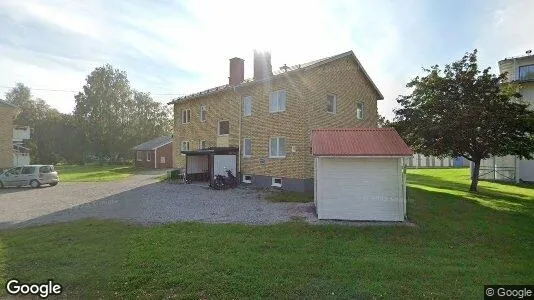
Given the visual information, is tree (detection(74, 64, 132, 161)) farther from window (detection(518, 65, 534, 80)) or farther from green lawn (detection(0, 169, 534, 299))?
window (detection(518, 65, 534, 80))

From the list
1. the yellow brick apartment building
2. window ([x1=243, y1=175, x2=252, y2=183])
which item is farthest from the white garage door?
window ([x1=243, y1=175, x2=252, y2=183])

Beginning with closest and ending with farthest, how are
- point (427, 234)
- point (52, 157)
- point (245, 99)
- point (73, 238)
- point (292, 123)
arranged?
1. point (73, 238)
2. point (427, 234)
3. point (292, 123)
4. point (245, 99)
5. point (52, 157)

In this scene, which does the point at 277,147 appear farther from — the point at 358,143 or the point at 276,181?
the point at 358,143

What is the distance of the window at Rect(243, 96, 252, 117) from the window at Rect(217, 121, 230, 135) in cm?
205

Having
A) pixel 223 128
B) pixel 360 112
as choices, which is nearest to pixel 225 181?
pixel 223 128

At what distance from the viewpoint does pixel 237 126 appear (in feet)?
76.6

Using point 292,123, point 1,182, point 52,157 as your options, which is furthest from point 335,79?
point 52,157

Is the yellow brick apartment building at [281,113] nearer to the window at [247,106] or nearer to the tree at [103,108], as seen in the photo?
the window at [247,106]

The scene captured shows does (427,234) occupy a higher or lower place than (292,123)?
lower

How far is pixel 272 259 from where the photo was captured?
7469 millimetres

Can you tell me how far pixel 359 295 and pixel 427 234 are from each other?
5849 millimetres

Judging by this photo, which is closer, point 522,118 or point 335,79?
point 522,118

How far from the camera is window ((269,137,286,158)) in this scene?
1997 cm

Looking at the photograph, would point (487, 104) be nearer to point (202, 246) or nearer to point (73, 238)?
point (202, 246)
